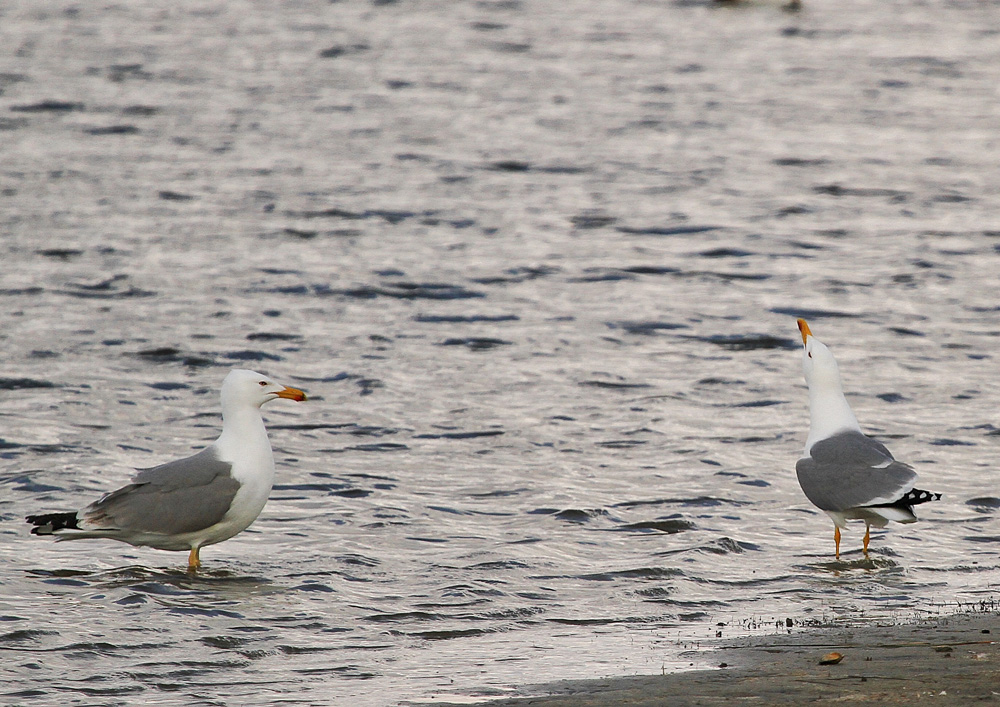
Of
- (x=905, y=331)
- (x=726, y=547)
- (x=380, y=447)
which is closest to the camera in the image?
(x=726, y=547)

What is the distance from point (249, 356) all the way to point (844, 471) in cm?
582

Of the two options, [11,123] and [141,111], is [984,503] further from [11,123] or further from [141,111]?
[11,123]

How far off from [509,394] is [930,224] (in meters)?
7.73

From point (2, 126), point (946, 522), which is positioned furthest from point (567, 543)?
point (2, 126)

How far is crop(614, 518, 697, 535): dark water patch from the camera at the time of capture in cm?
898

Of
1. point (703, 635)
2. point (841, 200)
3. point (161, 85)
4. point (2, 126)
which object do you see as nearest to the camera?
point (703, 635)

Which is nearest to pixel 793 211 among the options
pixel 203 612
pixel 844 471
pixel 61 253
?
pixel 61 253

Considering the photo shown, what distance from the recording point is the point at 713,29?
3042 cm

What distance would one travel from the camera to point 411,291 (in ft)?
48.0

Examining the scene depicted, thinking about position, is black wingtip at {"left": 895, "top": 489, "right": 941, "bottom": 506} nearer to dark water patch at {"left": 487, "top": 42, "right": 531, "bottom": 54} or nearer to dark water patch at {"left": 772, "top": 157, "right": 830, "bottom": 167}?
dark water patch at {"left": 772, "top": 157, "right": 830, "bottom": 167}

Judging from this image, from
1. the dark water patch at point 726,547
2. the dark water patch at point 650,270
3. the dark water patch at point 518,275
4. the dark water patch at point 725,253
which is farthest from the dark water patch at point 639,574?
the dark water patch at point 725,253

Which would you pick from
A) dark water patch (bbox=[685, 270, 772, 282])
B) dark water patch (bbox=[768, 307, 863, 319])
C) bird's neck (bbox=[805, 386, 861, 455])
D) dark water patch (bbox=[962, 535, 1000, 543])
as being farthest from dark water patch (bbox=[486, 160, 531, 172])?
dark water patch (bbox=[962, 535, 1000, 543])

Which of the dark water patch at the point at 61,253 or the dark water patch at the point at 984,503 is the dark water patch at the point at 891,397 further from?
the dark water patch at the point at 61,253

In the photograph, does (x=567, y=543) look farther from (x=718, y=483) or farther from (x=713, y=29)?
(x=713, y=29)
